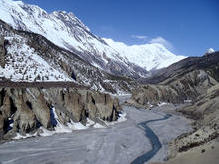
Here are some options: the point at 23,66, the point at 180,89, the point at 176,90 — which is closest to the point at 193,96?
the point at 180,89

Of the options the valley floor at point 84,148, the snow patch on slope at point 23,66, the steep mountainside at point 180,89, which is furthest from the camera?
the steep mountainside at point 180,89

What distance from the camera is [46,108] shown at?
4878cm

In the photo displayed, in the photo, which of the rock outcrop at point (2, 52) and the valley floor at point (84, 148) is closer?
the valley floor at point (84, 148)

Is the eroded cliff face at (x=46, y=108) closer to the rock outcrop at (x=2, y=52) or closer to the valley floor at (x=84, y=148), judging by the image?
the valley floor at (x=84, y=148)

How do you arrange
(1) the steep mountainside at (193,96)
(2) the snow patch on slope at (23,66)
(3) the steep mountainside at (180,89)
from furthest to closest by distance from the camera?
(3) the steep mountainside at (180,89) < (2) the snow patch on slope at (23,66) < (1) the steep mountainside at (193,96)

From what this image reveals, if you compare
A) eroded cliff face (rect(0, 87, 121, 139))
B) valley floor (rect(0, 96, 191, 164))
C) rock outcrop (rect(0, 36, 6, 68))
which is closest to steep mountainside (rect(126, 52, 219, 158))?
valley floor (rect(0, 96, 191, 164))

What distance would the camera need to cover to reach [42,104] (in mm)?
48938

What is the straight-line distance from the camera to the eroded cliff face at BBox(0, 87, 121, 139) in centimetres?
4350

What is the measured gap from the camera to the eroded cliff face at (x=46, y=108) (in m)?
43.5

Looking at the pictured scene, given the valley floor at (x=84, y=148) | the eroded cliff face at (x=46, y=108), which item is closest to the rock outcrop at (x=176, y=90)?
the eroded cliff face at (x=46, y=108)

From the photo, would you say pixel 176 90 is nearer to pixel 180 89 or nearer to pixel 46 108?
pixel 180 89

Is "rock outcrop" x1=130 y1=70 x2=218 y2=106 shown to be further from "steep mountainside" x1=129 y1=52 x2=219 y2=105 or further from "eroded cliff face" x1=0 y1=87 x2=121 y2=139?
"eroded cliff face" x1=0 y1=87 x2=121 y2=139

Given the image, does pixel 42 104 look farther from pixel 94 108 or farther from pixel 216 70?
pixel 216 70

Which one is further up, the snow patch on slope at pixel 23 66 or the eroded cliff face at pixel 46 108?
the snow patch on slope at pixel 23 66
